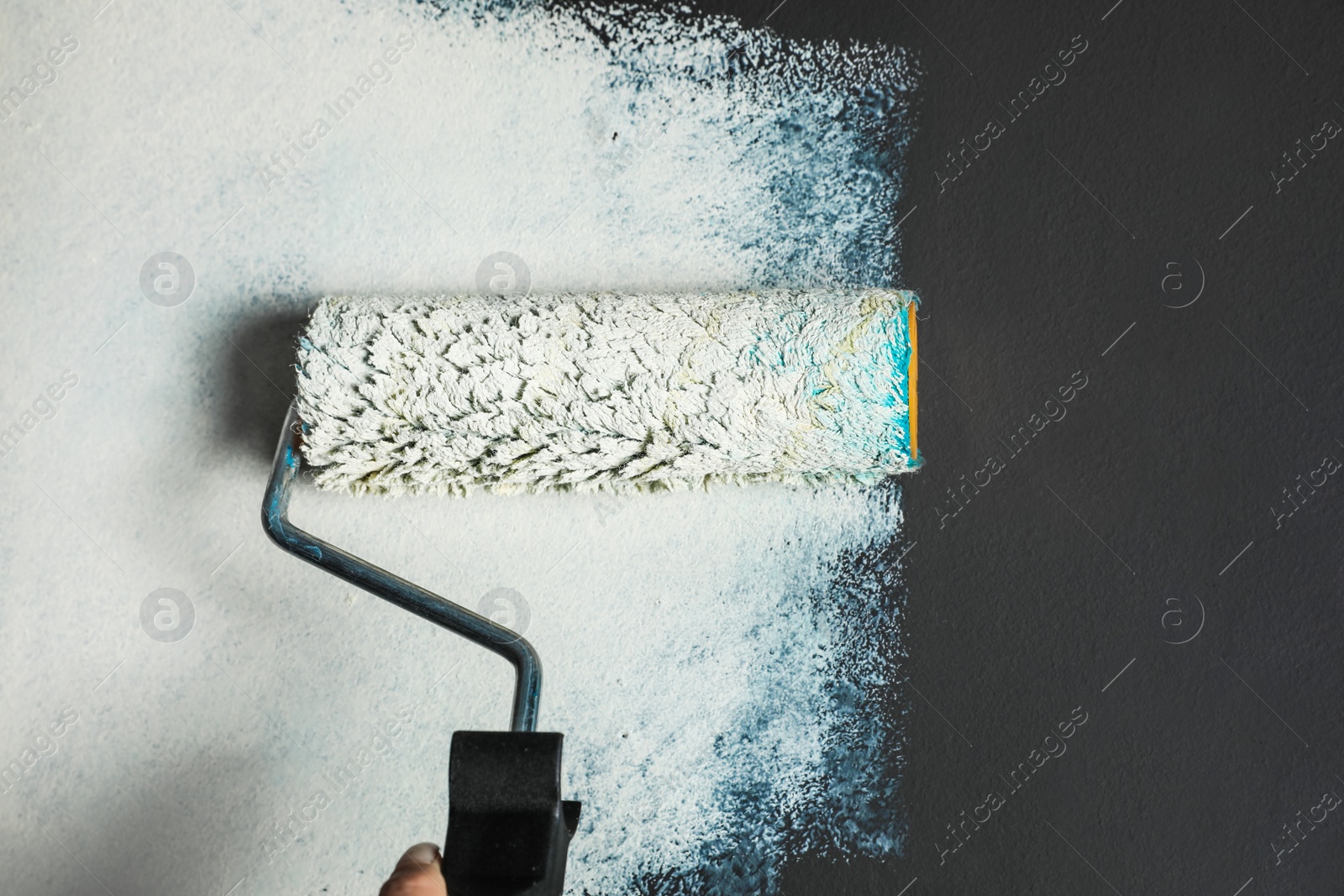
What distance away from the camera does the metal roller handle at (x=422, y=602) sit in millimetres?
843

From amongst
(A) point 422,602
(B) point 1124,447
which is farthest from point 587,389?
(B) point 1124,447

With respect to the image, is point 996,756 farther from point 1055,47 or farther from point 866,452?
point 1055,47

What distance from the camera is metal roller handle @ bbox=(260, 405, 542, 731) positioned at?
84cm

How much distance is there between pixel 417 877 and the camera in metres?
0.70

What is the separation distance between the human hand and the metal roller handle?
0.14m

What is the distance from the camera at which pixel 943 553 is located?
99 centimetres

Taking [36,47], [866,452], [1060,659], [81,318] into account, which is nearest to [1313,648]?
[1060,659]

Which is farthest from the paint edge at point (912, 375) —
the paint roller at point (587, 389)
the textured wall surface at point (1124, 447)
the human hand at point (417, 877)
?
the human hand at point (417, 877)

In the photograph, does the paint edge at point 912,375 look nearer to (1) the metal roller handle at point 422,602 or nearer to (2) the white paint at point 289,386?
(2) the white paint at point 289,386

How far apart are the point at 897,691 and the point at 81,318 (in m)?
1.05

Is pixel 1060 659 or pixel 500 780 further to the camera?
pixel 1060 659

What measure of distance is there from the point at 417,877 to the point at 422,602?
0.25m

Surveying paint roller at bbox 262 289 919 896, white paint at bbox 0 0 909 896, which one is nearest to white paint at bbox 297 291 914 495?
paint roller at bbox 262 289 919 896

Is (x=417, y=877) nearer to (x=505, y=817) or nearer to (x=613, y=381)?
(x=505, y=817)
